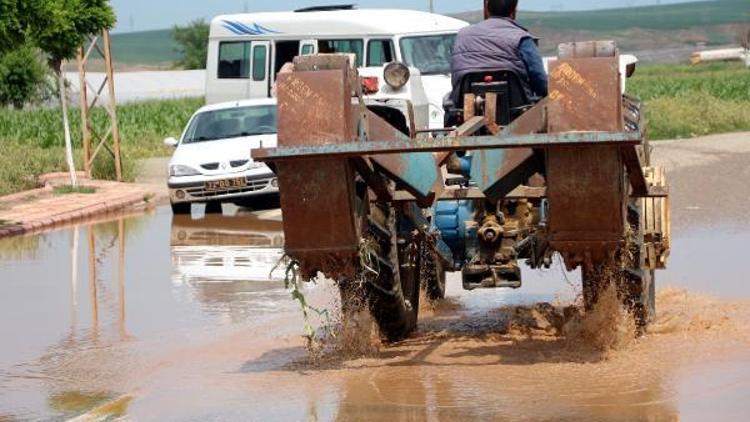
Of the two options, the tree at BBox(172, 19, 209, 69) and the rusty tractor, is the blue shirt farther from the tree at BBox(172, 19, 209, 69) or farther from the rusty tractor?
the tree at BBox(172, 19, 209, 69)

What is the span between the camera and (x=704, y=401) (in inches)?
313

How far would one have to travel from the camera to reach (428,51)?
24484 mm

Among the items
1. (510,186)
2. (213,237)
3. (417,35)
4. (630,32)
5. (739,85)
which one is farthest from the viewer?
(630,32)

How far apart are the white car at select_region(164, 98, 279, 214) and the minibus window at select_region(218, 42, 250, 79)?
5314 millimetres

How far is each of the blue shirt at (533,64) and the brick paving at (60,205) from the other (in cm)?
1019

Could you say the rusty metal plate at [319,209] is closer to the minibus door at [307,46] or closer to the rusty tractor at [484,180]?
the rusty tractor at [484,180]

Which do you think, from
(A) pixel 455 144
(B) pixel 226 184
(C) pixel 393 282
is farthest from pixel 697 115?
(A) pixel 455 144

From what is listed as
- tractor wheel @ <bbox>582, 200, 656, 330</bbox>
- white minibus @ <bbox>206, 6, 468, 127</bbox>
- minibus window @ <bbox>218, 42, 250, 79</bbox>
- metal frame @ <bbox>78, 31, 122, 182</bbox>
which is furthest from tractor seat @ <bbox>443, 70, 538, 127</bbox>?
minibus window @ <bbox>218, 42, 250, 79</bbox>

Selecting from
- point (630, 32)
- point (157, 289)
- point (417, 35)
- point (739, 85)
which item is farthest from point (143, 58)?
point (157, 289)

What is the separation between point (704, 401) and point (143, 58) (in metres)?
157

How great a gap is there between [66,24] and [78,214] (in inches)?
98.3

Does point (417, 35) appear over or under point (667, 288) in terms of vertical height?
over

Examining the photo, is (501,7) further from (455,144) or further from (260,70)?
(260,70)

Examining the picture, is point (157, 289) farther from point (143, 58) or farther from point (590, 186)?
point (143, 58)
